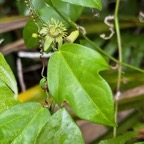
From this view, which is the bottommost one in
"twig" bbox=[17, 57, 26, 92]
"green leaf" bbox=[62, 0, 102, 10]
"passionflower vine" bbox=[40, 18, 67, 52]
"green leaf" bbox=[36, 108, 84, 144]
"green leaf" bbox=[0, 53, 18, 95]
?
"twig" bbox=[17, 57, 26, 92]

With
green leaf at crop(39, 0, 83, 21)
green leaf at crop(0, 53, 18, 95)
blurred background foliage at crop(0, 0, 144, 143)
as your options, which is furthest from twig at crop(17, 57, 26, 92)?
green leaf at crop(0, 53, 18, 95)

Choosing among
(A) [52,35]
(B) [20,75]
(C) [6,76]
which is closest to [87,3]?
(A) [52,35]

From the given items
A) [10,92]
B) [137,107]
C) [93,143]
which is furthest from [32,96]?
[10,92]

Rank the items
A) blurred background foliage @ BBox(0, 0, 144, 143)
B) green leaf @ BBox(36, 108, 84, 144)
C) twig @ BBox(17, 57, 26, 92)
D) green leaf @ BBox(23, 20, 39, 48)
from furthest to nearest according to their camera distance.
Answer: twig @ BBox(17, 57, 26, 92)
blurred background foliage @ BBox(0, 0, 144, 143)
green leaf @ BBox(23, 20, 39, 48)
green leaf @ BBox(36, 108, 84, 144)

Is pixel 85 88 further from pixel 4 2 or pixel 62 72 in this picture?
pixel 4 2

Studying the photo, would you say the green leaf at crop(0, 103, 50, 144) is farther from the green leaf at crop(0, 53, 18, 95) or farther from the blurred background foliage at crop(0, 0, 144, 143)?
the blurred background foliage at crop(0, 0, 144, 143)

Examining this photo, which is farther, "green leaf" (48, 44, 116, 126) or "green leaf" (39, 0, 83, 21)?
"green leaf" (39, 0, 83, 21)

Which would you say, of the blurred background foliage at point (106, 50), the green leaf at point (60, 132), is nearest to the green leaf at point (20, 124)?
the green leaf at point (60, 132)
